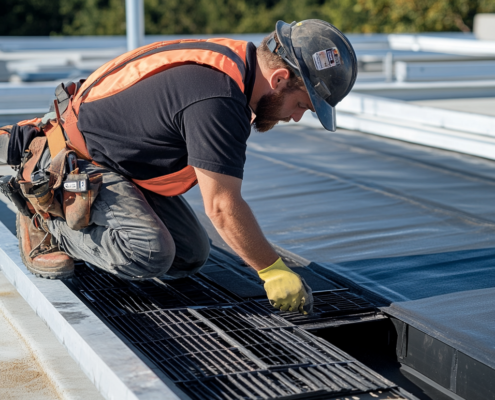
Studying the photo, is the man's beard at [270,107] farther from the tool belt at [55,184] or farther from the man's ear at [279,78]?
the tool belt at [55,184]

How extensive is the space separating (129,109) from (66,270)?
79cm

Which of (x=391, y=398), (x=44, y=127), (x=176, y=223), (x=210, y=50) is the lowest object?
(x=391, y=398)

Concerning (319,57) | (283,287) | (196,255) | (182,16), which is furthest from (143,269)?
(182,16)

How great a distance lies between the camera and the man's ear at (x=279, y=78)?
2.50m

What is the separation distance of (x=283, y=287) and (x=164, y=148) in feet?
2.30

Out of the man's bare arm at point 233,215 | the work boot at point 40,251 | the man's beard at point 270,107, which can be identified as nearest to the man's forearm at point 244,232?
the man's bare arm at point 233,215

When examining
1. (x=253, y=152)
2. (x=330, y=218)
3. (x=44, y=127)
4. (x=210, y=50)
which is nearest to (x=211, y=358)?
(x=210, y=50)

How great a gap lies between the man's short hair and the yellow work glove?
2.19 feet

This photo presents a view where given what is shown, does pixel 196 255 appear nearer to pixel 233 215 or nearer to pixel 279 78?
pixel 233 215

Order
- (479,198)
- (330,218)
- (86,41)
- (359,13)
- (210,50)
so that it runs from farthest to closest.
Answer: (359,13) < (86,41) < (479,198) < (330,218) < (210,50)

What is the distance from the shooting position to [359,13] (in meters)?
23.9

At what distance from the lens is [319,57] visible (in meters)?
2.50

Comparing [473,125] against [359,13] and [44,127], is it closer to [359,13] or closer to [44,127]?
[44,127]

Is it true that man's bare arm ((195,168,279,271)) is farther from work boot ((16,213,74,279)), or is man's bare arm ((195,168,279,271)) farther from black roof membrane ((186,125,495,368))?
work boot ((16,213,74,279))
